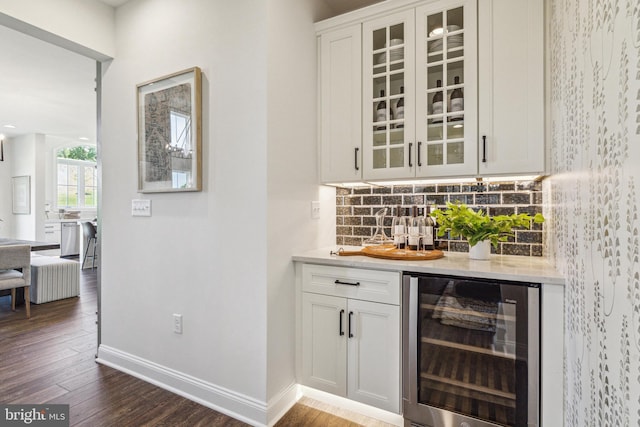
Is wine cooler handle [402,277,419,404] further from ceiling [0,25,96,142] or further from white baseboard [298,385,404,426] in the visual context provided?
ceiling [0,25,96,142]

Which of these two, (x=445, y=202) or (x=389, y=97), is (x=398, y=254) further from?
(x=389, y=97)

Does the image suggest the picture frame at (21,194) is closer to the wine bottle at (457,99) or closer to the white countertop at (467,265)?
the white countertop at (467,265)

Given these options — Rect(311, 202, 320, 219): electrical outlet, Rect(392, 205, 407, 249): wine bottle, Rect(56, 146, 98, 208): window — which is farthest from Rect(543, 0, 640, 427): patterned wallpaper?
Rect(56, 146, 98, 208): window

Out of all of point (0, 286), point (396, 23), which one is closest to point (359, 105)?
point (396, 23)

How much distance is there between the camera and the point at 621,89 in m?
0.73

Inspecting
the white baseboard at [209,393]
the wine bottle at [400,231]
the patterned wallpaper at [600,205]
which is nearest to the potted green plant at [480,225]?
the wine bottle at [400,231]

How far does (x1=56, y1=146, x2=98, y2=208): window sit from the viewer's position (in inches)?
302

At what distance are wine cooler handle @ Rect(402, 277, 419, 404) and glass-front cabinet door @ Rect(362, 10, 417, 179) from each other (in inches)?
28.9

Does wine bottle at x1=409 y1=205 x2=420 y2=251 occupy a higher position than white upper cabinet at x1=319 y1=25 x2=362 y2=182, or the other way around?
white upper cabinet at x1=319 y1=25 x2=362 y2=182

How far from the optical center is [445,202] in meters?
2.24

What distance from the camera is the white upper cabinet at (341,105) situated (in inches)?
85.7

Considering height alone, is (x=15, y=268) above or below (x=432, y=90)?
below

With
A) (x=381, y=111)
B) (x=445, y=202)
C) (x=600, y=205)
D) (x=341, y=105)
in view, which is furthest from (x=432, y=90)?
(x=600, y=205)

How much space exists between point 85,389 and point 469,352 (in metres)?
2.43
